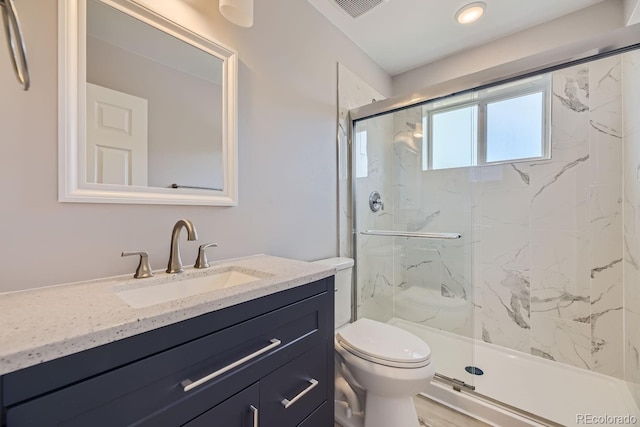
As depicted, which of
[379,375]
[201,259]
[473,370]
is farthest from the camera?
[473,370]

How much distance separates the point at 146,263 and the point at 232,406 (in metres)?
0.56

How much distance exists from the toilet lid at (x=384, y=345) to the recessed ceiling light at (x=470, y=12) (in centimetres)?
203

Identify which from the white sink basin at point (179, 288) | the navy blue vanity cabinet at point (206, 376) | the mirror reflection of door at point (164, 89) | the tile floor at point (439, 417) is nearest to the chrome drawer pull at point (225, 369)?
the navy blue vanity cabinet at point (206, 376)

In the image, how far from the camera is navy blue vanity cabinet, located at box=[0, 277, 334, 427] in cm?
46

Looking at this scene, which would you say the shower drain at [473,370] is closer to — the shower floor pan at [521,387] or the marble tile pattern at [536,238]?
the shower floor pan at [521,387]

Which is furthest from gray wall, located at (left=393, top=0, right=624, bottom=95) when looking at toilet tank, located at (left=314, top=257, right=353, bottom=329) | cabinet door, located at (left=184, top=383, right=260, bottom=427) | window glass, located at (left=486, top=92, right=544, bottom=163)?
cabinet door, located at (left=184, top=383, right=260, bottom=427)

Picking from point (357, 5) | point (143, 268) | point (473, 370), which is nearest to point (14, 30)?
point (143, 268)

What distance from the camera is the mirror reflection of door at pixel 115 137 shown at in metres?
0.89

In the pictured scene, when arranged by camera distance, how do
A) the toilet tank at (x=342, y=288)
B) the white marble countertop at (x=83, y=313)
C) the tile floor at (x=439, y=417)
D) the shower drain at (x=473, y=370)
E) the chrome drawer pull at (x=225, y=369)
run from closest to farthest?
the white marble countertop at (x=83, y=313) → the chrome drawer pull at (x=225, y=369) → the tile floor at (x=439, y=417) → the toilet tank at (x=342, y=288) → the shower drain at (x=473, y=370)

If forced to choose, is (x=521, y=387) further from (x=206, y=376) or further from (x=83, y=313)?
(x=83, y=313)

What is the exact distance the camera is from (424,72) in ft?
7.89

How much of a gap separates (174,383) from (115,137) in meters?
0.85

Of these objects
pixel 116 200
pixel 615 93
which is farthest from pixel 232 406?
pixel 615 93

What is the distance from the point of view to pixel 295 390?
887 millimetres
